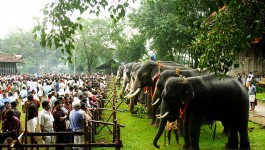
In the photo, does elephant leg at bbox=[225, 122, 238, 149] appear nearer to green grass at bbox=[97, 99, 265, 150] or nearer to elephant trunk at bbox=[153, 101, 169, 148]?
green grass at bbox=[97, 99, 265, 150]

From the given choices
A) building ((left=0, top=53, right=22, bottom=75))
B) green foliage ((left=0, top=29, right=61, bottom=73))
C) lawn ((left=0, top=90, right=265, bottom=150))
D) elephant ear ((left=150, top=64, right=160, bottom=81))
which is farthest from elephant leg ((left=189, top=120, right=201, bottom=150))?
green foliage ((left=0, top=29, right=61, bottom=73))

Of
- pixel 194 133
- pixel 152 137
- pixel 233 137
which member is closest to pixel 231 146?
pixel 233 137

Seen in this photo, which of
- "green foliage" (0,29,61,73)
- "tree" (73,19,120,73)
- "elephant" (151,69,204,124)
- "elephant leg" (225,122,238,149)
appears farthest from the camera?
"green foliage" (0,29,61,73)

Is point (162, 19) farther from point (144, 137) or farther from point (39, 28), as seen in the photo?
point (39, 28)

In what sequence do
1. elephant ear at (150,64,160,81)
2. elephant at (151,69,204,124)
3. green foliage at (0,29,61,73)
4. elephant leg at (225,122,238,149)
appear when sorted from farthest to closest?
green foliage at (0,29,61,73), elephant ear at (150,64,160,81), elephant at (151,69,204,124), elephant leg at (225,122,238,149)

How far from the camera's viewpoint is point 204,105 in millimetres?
9484

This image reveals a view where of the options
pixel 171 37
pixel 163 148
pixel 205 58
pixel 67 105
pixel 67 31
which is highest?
pixel 171 37

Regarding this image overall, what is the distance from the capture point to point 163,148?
407 inches

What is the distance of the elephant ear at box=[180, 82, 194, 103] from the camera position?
9.16m

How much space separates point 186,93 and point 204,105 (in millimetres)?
720

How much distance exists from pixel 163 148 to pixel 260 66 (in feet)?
62.9

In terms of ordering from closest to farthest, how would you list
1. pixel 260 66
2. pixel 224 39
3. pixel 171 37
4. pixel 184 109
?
pixel 224 39 < pixel 184 109 < pixel 260 66 < pixel 171 37

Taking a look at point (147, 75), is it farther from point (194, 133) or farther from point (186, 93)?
point (194, 133)

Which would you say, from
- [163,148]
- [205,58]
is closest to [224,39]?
[205,58]
